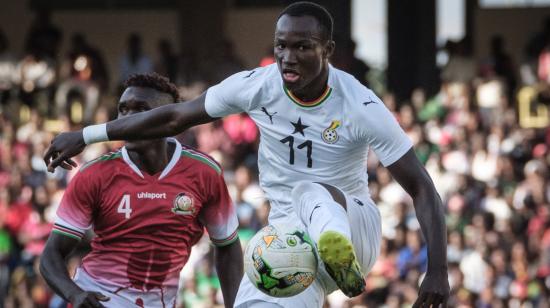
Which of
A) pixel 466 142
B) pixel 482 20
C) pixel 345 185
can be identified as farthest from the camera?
pixel 482 20

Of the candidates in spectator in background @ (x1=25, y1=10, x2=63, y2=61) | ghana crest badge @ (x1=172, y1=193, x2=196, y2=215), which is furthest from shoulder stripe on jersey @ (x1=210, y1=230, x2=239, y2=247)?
spectator in background @ (x1=25, y1=10, x2=63, y2=61)

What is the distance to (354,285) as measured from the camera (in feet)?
23.5

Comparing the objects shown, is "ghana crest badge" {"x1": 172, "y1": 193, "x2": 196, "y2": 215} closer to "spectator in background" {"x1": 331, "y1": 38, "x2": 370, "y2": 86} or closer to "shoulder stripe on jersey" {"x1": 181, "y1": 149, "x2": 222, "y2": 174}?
"shoulder stripe on jersey" {"x1": 181, "y1": 149, "x2": 222, "y2": 174}

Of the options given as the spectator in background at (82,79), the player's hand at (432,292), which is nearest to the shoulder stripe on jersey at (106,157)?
the player's hand at (432,292)

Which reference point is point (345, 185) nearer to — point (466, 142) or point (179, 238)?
point (179, 238)

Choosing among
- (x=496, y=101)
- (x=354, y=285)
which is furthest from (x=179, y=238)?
(x=496, y=101)

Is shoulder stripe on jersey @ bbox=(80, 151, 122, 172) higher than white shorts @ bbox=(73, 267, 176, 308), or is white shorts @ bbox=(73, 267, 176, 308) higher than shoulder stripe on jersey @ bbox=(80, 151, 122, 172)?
shoulder stripe on jersey @ bbox=(80, 151, 122, 172)

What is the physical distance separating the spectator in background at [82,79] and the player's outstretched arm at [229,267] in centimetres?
1181

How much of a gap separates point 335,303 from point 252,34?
9.22 m

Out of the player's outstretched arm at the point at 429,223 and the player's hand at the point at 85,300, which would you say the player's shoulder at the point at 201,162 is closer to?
the player's hand at the point at 85,300

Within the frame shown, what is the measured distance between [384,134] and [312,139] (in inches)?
17.9

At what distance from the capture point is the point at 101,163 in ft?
27.4

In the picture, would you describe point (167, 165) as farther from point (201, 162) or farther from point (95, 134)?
point (95, 134)

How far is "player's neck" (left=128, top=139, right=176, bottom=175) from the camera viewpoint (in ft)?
27.6
